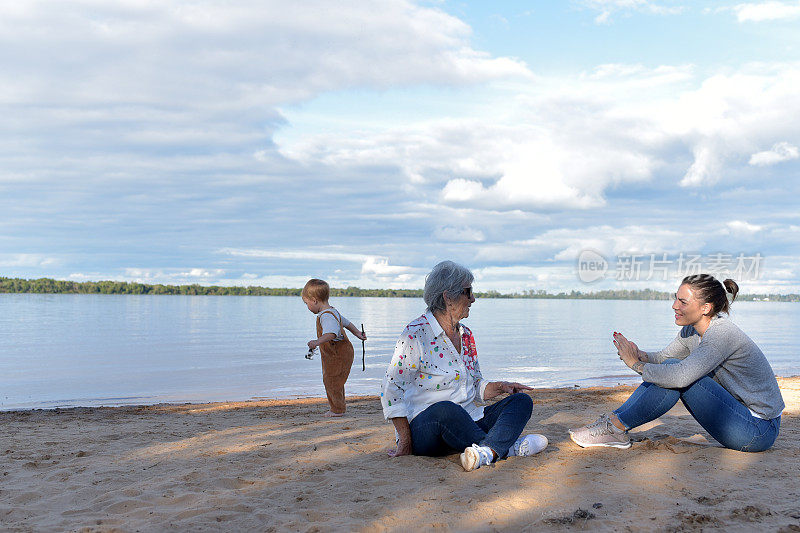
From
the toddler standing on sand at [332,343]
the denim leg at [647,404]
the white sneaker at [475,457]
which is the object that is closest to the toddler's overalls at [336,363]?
the toddler standing on sand at [332,343]

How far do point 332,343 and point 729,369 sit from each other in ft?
16.4

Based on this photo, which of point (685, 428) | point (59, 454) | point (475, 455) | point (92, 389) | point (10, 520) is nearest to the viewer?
point (10, 520)

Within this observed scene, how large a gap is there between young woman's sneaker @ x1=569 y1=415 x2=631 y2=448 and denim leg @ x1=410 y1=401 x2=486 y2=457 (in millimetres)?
950

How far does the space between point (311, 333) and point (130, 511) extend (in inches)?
1297

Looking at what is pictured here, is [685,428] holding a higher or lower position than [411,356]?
lower

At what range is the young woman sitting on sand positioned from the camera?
4711 mm

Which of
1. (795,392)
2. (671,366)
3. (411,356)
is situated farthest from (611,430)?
(795,392)

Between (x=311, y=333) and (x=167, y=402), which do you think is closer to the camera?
(x=167, y=402)

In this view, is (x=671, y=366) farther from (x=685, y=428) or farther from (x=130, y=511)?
(x=130, y=511)

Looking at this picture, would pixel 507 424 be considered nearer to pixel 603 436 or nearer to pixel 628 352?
pixel 603 436

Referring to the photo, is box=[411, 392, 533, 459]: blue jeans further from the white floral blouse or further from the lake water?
the lake water

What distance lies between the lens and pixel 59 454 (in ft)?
19.9

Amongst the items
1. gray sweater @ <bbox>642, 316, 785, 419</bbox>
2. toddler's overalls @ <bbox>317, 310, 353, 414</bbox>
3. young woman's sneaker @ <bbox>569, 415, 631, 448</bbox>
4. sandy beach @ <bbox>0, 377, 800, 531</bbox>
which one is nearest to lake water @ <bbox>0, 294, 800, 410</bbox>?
toddler's overalls @ <bbox>317, 310, 353, 414</bbox>

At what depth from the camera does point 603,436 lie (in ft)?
17.6
